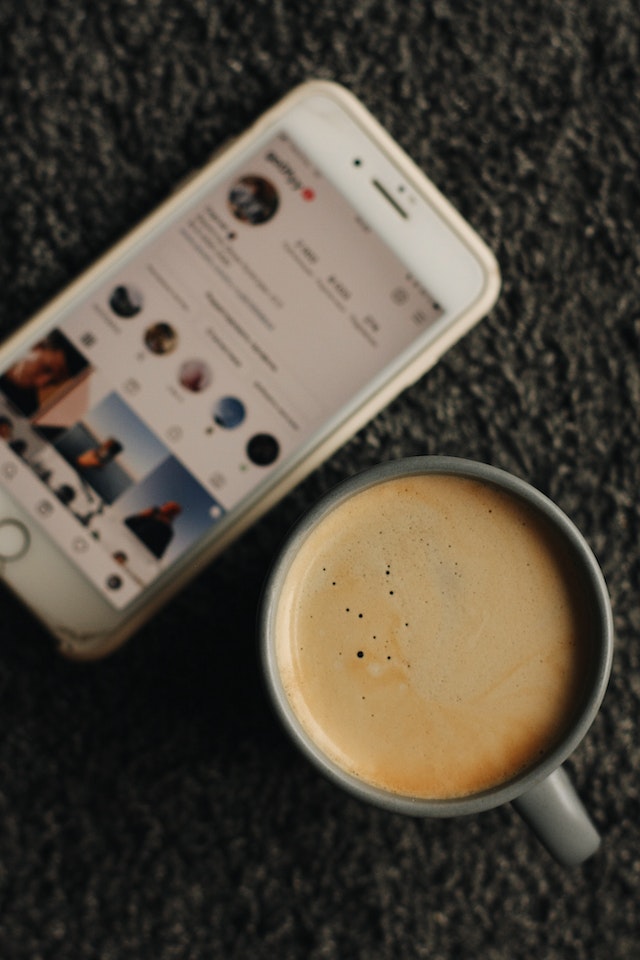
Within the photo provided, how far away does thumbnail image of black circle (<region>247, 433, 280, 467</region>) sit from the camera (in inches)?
17.9

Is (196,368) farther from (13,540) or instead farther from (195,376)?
(13,540)

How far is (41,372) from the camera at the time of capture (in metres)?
0.46

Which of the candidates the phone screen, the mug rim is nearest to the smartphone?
the phone screen

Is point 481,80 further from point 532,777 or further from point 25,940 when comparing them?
point 25,940

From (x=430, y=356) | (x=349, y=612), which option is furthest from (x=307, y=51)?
(x=349, y=612)

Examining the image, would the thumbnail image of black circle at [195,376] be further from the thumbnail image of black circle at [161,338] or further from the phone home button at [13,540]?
the phone home button at [13,540]

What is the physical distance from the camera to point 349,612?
366 mm

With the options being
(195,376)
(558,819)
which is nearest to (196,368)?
(195,376)

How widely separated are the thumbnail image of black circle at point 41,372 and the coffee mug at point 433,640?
18cm

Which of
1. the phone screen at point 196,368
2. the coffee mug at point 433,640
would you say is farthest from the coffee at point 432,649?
the phone screen at point 196,368

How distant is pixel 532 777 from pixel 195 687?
196mm

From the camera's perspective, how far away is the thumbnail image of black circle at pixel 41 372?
46cm

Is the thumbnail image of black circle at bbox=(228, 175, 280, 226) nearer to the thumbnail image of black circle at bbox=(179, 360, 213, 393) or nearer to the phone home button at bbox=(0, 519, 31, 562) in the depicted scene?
the thumbnail image of black circle at bbox=(179, 360, 213, 393)

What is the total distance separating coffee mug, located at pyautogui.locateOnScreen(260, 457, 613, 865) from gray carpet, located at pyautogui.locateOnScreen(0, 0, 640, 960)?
0.36 ft
